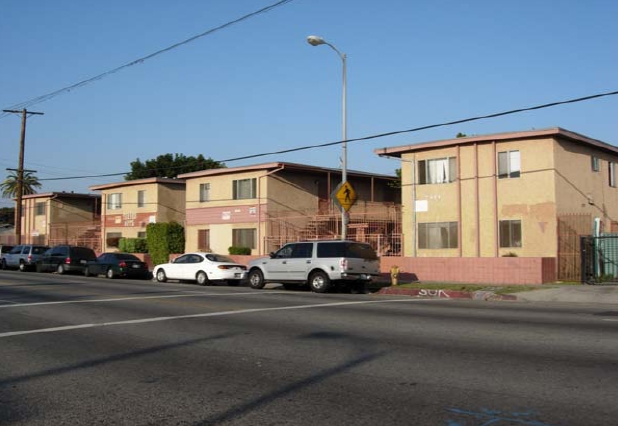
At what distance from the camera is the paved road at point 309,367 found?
5.83 m

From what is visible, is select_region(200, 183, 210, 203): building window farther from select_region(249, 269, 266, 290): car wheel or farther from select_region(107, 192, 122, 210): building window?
select_region(249, 269, 266, 290): car wheel

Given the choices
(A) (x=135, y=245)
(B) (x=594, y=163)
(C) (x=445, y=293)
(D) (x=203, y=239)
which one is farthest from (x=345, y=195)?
(A) (x=135, y=245)

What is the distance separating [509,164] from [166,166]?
56.9 meters

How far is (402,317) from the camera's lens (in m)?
12.9

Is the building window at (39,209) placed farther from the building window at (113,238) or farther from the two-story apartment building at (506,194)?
the two-story apartment building at (506,194)

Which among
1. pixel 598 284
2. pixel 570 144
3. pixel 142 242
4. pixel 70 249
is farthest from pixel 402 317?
pixel 142 242

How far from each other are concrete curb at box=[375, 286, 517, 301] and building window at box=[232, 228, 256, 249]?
15148mm

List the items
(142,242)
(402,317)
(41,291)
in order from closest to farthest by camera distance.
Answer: (402,317) → (41,291) → (142,242)

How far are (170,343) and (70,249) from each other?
26414 mm

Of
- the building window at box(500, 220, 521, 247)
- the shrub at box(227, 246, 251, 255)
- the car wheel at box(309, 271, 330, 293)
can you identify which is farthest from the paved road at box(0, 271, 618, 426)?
the shrub at box(227, 246, 251, 255)

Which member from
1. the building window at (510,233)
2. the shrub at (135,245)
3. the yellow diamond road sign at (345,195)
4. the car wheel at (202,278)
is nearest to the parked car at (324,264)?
the yellow diamond road sign at (345,195)

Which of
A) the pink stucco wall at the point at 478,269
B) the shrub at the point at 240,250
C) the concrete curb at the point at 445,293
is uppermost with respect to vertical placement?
the shrub at the point at 240,250

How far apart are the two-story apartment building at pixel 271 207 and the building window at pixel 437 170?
316 centimetres

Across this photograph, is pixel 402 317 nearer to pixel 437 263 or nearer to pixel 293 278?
pixel 293 278
